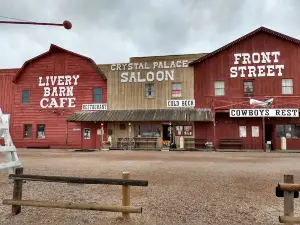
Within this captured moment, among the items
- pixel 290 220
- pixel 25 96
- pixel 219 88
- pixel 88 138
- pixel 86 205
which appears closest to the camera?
pixel 290 220

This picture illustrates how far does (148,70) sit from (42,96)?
11.8 meters

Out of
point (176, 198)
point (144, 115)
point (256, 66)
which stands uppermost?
point (256, 66)

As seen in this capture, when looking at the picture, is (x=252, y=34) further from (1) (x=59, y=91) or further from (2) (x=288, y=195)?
(2) (x=288, y=195)

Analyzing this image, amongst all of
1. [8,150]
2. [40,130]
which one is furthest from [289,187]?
[40,130]

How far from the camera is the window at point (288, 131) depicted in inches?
947

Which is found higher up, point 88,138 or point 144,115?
point 144,115

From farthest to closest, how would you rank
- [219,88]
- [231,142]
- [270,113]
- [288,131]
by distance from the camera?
1. [219,88]
2. [231,142]
3. [288,131]
4. [270,113]

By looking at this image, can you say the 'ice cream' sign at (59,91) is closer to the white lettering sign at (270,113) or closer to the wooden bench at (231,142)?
the wooden bench at (231,142)

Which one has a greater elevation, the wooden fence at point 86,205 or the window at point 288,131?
the window at point 288,131

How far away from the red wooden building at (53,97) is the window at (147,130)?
165 inches

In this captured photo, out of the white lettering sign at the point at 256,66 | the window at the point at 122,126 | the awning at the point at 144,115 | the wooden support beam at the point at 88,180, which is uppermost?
the white lettering sign at the point at 256,66

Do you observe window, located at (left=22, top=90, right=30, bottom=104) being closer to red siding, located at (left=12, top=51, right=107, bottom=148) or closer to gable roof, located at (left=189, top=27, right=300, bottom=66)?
red siding, located at (left=12, top=51, right=107, bottom=148)

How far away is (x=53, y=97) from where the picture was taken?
28.5 m

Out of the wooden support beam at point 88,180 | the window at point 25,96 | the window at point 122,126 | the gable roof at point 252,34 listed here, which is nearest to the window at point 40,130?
the window at point 25,96
